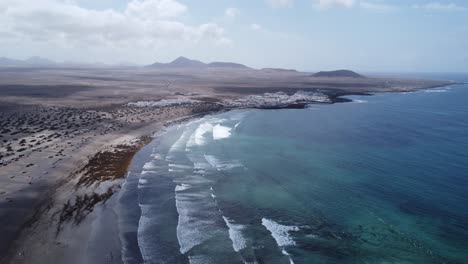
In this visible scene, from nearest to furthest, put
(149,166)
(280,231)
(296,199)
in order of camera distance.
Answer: (280,231)
(296,199)
(149,166)

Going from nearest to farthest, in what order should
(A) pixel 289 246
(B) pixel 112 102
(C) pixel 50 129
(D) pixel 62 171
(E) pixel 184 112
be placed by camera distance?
(A) pixel 289 246 → (D) pixel 62 171 → (C) pixel 50 129 → (E) pixel 184 112 → (B) pixel 112 102

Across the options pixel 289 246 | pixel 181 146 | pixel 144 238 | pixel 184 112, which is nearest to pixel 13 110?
pixel 184 112

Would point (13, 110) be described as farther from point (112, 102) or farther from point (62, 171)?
point (62, 171)

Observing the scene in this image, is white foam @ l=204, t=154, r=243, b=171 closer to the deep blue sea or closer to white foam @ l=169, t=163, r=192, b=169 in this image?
the deep blue sea

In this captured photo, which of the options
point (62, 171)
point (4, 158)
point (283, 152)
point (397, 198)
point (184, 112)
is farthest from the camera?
point (184, 112)

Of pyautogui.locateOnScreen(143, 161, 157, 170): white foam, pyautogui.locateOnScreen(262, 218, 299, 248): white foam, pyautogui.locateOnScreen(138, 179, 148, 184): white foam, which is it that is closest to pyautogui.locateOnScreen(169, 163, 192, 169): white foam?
pyautogui.locateOnScreen(143, 161, 157, 170): white foam

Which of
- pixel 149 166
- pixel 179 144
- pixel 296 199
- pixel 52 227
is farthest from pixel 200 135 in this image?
pixel 52 227

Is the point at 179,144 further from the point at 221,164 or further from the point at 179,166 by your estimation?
the point at 221,164
